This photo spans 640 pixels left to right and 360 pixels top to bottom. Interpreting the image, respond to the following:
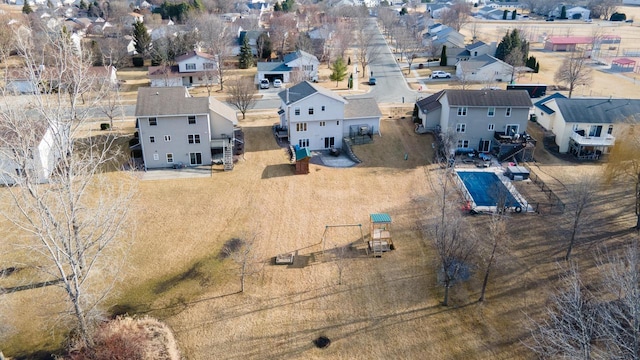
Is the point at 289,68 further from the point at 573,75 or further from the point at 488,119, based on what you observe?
the point at 573,75

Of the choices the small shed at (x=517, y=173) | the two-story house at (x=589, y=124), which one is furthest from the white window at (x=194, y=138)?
the two-story house at (x=589, y=124)

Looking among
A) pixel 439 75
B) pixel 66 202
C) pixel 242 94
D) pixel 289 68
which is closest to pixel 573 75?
pixel 439 75

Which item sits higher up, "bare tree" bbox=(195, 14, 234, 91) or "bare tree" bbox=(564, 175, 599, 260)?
"bare tree" bbox=(195, 14, 234, 91)

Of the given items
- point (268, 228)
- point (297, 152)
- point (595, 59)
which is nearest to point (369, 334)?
point (268, 228)

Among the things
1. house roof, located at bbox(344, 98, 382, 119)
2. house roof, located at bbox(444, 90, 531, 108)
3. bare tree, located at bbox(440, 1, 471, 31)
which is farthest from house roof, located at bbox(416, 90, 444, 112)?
bare tree, located at bbox(440, 1, 471, 31)

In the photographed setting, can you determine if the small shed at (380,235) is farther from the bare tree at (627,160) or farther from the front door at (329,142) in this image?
the bare tree at (627,160)

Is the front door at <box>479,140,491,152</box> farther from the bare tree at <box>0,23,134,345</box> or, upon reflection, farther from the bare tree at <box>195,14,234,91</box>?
the bare tree at <box>195,14,234,91</box>

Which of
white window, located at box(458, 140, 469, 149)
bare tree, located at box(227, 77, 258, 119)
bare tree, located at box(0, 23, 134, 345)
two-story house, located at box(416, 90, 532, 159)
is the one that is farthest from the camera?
bare tree, located at box(227, 77, 258, 119)

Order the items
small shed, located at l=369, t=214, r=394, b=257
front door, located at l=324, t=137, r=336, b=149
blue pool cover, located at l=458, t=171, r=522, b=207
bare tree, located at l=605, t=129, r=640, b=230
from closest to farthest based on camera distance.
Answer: small shed, located at l=369, t=214, r=394, b=257
bare tree, located at l=605, t=129, r=640, b=230
blue pool cover, located at l=458, t=171, r=522, b=207
front door, located at l=324, t=137, r=336, b=149
